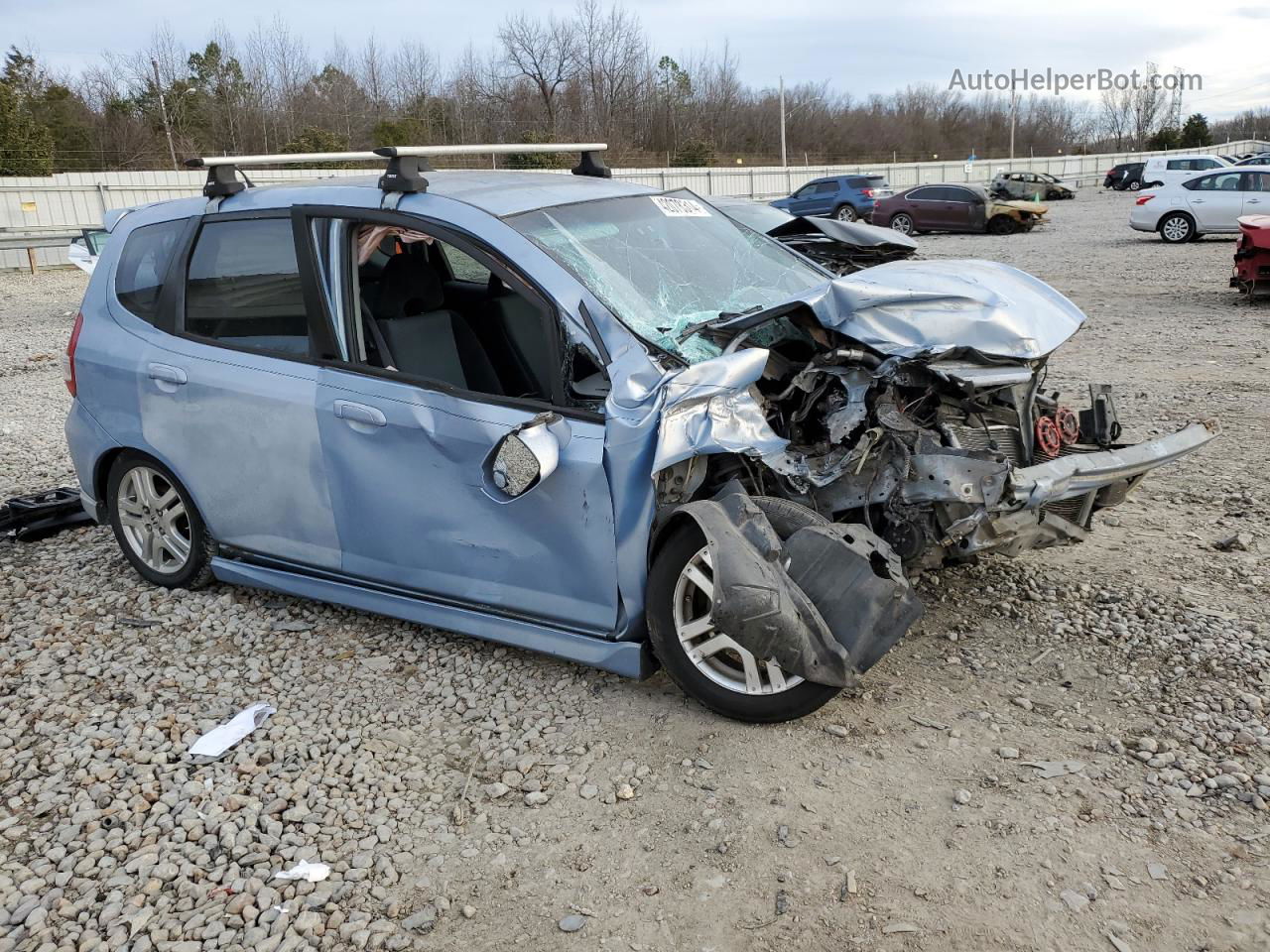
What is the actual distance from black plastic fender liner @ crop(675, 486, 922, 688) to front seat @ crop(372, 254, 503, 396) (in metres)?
1.27

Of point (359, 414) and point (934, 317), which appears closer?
point (934, 317)

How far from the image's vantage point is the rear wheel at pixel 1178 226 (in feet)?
69.5

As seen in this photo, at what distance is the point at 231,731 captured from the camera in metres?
3.75

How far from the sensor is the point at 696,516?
3428 millimetres

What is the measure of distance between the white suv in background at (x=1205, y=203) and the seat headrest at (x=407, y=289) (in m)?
20.6

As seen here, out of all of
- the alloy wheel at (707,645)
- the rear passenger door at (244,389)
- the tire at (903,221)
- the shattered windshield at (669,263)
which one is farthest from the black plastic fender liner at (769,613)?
the tire at (903,221)

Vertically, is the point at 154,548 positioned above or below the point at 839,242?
below

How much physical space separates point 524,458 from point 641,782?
3.64 ft

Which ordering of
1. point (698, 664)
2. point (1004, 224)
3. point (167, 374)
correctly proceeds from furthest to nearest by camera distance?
point (1004, 224)
point (167, 374)
point (698, 664)

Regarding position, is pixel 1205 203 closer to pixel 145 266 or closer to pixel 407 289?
pixel 407 289

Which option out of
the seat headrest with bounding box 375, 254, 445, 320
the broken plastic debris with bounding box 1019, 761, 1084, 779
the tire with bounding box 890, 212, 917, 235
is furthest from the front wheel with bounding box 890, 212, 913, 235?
the broken plastic debris with bounding box 1019, 761, 1084, 779

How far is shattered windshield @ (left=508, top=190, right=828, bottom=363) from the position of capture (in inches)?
151

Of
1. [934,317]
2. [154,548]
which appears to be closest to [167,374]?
[154,548]

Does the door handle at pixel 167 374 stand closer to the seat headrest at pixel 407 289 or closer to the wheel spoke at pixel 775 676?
the seat headrest at pixel 407 289
